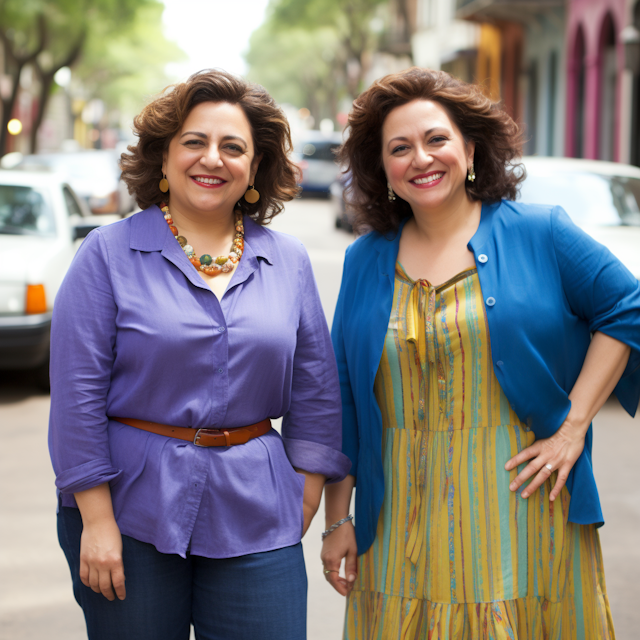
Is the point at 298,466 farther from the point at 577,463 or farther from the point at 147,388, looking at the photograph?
the point at 577,463

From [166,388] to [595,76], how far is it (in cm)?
2034

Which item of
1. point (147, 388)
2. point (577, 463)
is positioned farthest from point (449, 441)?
point (147, 388)

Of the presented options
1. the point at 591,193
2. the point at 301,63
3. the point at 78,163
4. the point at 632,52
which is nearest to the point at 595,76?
the point at 632,52

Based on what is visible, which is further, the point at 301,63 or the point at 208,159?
the point at 301,63

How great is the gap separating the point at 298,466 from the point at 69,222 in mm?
6111

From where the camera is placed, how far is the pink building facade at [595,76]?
19672mm

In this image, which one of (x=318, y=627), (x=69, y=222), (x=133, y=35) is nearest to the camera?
(x=318, y=627)

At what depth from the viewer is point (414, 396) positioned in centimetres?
263

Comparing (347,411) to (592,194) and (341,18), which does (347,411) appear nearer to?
(592,194)

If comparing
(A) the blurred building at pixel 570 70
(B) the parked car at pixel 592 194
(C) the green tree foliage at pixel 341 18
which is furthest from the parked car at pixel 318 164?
(B) the parked car at pixel 592 194

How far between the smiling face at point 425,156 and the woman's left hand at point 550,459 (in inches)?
27.3

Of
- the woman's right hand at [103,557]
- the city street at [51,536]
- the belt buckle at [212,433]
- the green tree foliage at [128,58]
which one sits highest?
the green tree foliage at [128,58]

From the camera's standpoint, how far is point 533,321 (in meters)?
2.54

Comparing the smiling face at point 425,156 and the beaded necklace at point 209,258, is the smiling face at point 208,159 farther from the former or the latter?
the smiling face at point 425,156
